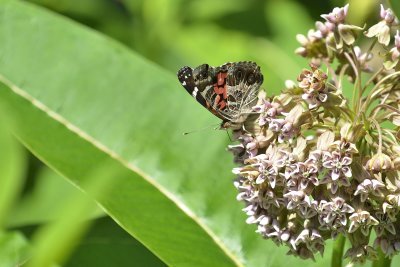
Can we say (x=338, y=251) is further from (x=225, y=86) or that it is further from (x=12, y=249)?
(x=12, y=249)

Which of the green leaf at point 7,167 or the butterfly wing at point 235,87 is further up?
the butterfly wing at point 235,87

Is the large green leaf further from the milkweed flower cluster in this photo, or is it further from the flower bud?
the flower bud

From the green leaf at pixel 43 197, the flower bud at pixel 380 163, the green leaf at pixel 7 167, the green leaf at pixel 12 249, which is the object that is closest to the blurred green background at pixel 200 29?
the green leaf at pixel 43 197

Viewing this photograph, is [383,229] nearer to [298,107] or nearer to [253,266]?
[298,107]

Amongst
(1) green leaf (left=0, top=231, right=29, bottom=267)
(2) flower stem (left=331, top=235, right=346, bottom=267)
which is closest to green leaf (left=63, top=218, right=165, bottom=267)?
(1) green leaf (left=0, top=231, right=29, bottom=267)

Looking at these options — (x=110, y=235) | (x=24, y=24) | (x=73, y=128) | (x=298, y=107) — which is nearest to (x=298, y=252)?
(x=298, y=107)

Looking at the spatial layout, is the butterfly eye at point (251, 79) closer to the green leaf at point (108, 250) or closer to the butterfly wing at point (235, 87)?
the butterfly wing at point (235, 87)
